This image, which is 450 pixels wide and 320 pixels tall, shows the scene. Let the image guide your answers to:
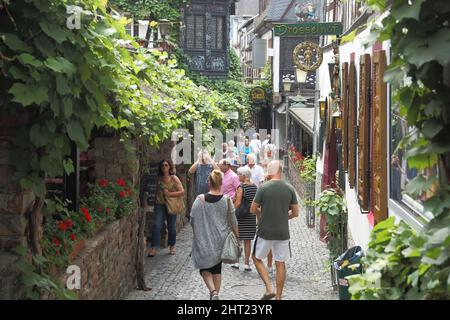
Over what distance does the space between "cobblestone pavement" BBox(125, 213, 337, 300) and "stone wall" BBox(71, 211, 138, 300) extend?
35 cm

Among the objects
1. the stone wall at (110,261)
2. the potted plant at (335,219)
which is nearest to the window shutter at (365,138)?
the potted plant at (335,219)

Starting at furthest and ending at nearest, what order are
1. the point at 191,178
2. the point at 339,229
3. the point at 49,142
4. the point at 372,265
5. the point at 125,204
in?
1. the point at 191,178
2. the point at 339,229
3. the point at 125,204
4. the point at 49,142
5. the point at 372,265

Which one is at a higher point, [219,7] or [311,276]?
[219,7]

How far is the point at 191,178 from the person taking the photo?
17562 mm

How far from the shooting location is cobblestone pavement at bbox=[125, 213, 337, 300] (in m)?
9.66

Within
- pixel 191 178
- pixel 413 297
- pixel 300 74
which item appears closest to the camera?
pixel 413 297

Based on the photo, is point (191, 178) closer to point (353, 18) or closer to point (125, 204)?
point (353, 18)

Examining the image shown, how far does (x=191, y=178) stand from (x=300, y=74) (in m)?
4.35

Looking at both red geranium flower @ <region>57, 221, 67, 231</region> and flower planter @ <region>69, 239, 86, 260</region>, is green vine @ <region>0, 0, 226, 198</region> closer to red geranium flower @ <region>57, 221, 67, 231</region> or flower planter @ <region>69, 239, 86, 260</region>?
red geranium flower @ <region>57, 221, 67, 231</region>

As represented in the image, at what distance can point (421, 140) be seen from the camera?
3.83m

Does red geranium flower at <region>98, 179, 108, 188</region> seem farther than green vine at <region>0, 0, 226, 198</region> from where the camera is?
Yes

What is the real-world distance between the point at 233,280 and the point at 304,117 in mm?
15909

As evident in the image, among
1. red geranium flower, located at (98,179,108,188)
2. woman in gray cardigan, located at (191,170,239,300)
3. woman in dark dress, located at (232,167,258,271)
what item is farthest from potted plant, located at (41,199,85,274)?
woman in dark dress, located at (232,167,258,271)

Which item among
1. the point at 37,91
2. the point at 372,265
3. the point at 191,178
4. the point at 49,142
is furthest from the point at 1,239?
the point at 191,178
